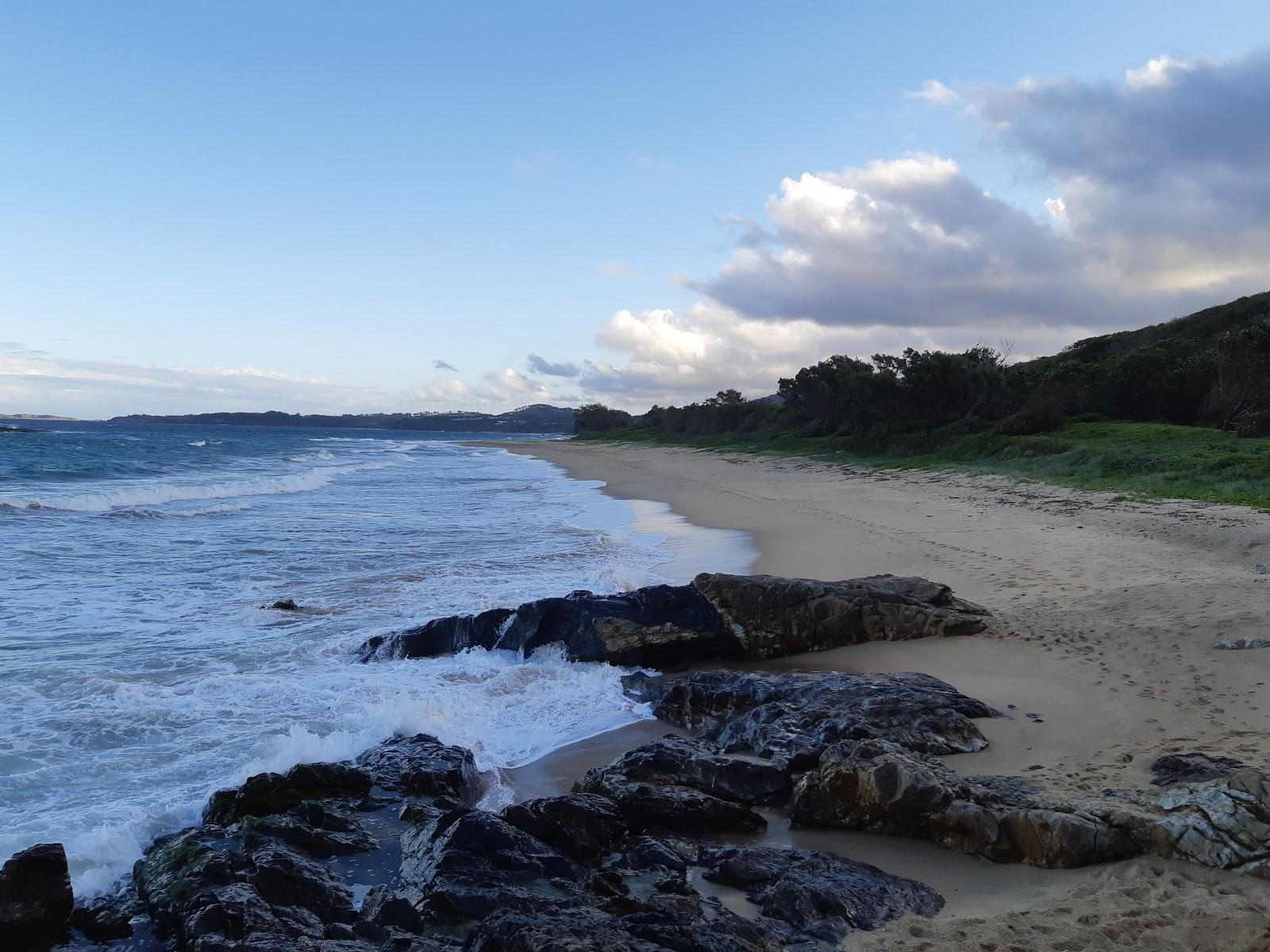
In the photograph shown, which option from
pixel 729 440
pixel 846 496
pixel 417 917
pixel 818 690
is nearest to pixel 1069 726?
pixel 818 690

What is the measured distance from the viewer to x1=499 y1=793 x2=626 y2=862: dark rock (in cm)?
530

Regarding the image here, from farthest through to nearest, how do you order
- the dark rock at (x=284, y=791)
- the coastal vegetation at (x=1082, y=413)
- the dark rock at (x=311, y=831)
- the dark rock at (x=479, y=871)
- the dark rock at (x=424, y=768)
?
the coastal vegetation at (x=1082, y=413), the dark rock at (x=424, y=768), the dark rock at (x=284, y=791), the dark rock at (x=311, y=831), the dark rock at (x=479, y=871)

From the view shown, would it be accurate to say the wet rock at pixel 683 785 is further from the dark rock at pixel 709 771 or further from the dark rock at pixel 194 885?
the dark rock at pixel 194 885

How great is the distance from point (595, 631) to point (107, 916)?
232 inches

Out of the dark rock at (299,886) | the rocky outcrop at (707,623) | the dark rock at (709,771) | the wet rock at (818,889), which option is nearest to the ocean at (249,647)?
the rocky outcrop at (707,623)

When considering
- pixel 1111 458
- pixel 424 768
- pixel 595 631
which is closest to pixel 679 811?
pixel 424 768

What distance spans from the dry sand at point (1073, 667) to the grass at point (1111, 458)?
1.85 m

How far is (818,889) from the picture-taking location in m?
4.58

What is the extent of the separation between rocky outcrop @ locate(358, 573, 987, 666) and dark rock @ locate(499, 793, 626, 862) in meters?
4.20

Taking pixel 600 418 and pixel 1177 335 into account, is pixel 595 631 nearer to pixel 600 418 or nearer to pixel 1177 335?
pixel 1177 335

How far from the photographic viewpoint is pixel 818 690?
7.69 meters

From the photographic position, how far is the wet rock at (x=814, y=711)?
658 centimetres

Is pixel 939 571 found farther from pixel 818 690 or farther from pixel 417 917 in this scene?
pixel 417 917

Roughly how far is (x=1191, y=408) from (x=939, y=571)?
108 ft
